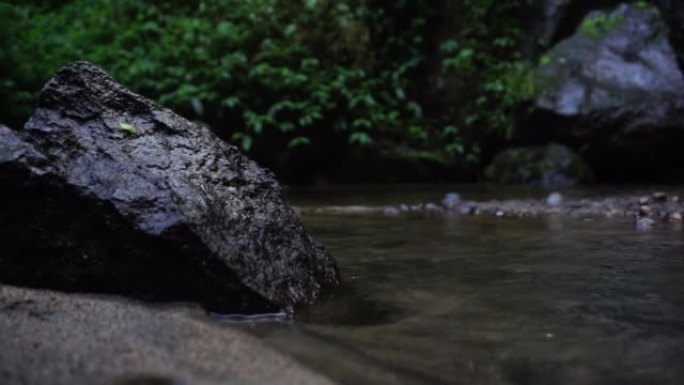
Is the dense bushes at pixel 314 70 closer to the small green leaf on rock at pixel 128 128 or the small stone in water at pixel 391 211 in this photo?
the small stone in water at pixel 391 211

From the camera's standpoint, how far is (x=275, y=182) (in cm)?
363

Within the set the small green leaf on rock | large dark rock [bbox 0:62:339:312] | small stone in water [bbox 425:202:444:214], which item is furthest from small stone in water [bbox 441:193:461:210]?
the small green leaf on rock

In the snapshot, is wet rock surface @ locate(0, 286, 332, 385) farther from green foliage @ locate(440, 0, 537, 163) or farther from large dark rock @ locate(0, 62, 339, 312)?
green foliage @ locate(440, 0, 537, 163)

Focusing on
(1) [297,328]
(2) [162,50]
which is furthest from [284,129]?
(1) [297,328]

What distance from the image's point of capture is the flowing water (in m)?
2.26

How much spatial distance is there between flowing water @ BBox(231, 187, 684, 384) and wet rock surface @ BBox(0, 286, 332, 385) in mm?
244

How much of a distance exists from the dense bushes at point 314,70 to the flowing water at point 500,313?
6.94 m

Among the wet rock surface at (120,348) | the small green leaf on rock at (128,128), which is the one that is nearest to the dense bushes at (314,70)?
the small green leaf on rock at (128,128)

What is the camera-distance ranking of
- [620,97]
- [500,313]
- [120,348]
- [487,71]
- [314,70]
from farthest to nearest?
1. [314,70]
2. [487,71]
3. [620,97]
4. [500,313]
5. [120,348]

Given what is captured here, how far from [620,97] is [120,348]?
9379mm

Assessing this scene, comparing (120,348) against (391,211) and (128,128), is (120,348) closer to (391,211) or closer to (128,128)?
(128,128)

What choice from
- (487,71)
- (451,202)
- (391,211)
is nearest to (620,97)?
(487,71)

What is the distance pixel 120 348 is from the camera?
206 centimetres

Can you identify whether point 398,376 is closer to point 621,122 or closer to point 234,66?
point 621,122
